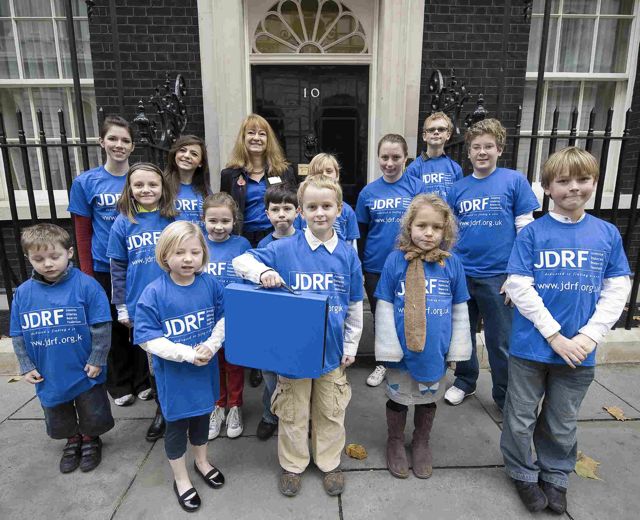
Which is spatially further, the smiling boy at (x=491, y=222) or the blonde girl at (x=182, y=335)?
the smiling boy at (x=491, y=222)

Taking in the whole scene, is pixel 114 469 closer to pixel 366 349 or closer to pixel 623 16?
Result: pixel 366 349

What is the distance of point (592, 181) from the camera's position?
6.49 ft

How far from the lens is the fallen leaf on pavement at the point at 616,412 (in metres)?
2.89

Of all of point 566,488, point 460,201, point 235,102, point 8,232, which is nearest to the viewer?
point 566,488

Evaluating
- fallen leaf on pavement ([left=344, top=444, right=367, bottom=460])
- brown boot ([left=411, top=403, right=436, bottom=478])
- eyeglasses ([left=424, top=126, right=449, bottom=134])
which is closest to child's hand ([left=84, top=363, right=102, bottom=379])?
fallen leaf on pavement ([left=344, top=444, right=367, bottom=460])

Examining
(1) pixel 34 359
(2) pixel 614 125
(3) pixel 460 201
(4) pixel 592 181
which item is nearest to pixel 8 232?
(1) pixel 34 359

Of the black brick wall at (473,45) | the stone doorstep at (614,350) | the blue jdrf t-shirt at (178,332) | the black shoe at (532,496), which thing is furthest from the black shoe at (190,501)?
the black brick wall at (473,45)

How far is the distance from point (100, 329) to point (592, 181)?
8.98 feet

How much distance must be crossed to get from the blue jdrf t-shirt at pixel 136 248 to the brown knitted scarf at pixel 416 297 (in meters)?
1.49

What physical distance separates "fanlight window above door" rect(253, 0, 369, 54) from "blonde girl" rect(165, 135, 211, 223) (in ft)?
10.2

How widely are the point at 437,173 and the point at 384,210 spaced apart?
573 mm

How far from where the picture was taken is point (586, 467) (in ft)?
7.89

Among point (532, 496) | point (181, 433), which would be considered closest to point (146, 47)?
point (181, 433)

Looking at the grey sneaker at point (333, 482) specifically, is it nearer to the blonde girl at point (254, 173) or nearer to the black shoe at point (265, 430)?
the black shoe at point (265, 430)
